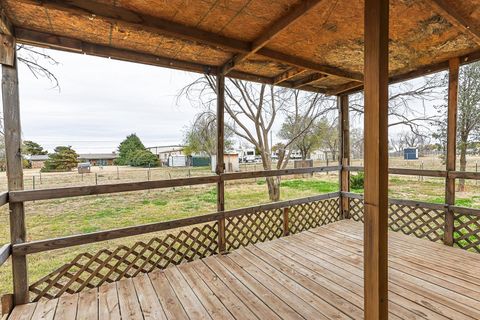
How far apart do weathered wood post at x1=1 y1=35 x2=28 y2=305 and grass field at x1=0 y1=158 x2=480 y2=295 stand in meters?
1.24

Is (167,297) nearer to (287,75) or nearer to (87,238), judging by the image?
(87,238)

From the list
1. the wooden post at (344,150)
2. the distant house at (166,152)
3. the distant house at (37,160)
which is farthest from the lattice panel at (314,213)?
the distant house at (37,160)

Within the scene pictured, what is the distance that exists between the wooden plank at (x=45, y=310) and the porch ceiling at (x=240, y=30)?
239cm

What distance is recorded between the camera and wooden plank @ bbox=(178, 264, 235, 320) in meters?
2.00

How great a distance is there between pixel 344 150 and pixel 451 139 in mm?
1699

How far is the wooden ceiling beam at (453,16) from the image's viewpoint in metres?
1.76

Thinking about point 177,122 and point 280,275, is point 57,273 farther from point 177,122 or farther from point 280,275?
point 177,122

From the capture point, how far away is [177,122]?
9273 mm

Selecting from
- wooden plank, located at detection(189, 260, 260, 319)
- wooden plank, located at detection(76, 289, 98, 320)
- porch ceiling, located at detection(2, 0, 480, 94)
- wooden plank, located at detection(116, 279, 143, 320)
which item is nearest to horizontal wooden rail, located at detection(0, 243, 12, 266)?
wooden plank, located at detection(76, 289, 98, 320)

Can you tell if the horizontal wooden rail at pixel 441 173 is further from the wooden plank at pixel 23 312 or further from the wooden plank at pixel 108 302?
the wooden plank at pixel 23 312

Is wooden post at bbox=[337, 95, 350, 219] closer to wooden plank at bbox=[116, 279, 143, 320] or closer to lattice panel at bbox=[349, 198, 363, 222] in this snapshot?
lattice panel at bbox=[349, 198, 363, 222]

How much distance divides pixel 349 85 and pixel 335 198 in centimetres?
216

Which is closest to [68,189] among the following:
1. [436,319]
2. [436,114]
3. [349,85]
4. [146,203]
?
[436,319]

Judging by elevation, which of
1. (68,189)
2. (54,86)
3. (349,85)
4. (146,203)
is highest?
(349,85)
